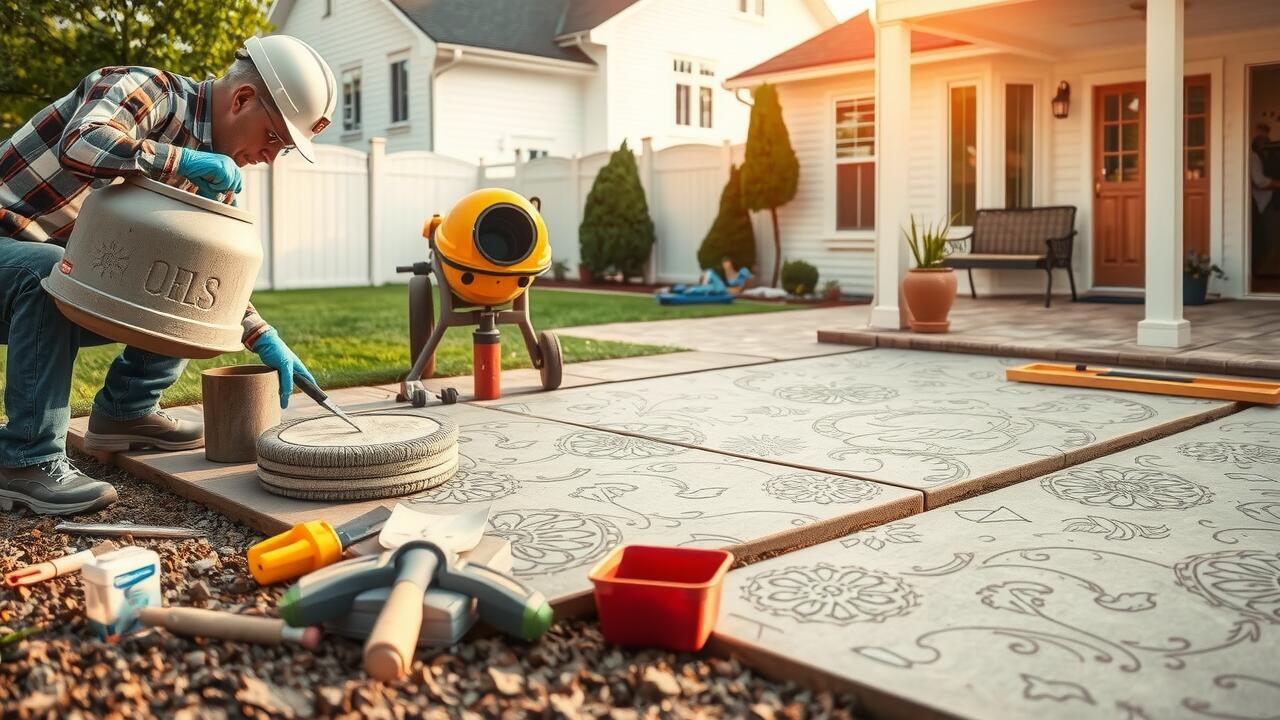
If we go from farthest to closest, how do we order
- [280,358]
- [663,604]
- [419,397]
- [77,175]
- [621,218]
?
[621,218] → [419,397] → [280,358] → [77,175] → [663,604]

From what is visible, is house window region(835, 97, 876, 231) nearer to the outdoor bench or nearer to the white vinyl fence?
the white vinyl fence

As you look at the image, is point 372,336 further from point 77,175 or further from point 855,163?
point 855,163

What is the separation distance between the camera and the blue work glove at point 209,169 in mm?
2822

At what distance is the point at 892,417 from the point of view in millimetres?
4332

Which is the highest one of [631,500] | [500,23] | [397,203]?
[500,23]

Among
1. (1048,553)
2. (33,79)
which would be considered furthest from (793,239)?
(1048,553)

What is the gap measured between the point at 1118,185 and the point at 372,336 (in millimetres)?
7413

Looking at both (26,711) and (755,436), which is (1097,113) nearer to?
(755,436)

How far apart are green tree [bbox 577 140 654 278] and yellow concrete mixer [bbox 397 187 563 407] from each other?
908cm

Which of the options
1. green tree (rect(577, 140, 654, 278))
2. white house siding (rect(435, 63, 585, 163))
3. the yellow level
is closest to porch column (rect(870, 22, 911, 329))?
the yellow level

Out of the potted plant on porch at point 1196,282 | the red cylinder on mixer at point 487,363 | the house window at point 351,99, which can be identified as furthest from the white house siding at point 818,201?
the house window at point 351,99

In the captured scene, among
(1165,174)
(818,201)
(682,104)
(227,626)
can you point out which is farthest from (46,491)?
(682,104)

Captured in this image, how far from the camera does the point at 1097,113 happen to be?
421 inches

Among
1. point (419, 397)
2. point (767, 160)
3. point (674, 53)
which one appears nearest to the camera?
point (419, 397)
